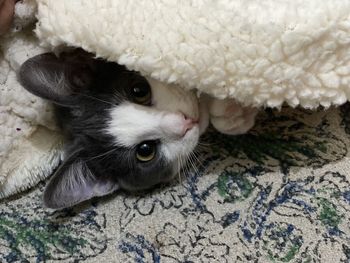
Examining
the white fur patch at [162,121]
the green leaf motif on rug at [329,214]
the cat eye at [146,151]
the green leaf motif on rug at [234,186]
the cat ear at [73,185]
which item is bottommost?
the cat ear at [73,185]

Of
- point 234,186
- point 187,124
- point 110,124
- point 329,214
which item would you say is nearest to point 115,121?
point 110,124

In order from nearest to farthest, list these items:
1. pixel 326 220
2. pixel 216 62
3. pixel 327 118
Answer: pixel 216 62, pixel 326 220, pixel 327 118

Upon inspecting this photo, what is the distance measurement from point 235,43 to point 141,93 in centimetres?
25

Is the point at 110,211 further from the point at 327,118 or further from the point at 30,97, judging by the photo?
the point at 327,118

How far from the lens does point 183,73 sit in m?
0.90

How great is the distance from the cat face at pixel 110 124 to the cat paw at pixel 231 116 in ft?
0.11

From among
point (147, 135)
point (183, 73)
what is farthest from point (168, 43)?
point (147, 135)

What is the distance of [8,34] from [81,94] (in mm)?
202

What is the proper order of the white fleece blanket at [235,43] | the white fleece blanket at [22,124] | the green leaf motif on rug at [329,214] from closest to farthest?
the white fleece blanket at [235,43] → the green leaf motif on rug at [329,214] → the white fleece blanket at [22,124]

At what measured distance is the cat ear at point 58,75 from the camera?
39.7 inches

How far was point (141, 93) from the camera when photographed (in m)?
1.04

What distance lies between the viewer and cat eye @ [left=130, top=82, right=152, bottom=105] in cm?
104

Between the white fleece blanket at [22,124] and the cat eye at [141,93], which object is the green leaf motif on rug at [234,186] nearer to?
the cat eye at [141,93]

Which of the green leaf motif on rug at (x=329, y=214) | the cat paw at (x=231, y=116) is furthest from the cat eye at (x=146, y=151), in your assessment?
the green leaf motif on rug at (x=329, y=214)
